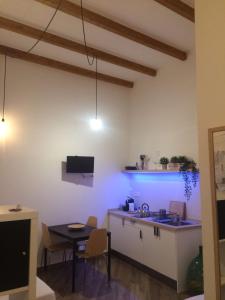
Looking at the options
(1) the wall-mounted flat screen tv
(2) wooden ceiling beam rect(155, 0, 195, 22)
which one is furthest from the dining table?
(2) wooden ceiling beam rect(155, 0, 195, 22)

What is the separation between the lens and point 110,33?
3688 mm

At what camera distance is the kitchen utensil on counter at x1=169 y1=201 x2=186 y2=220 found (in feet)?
13.7

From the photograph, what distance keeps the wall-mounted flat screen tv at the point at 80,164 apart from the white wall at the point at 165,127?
1013mm

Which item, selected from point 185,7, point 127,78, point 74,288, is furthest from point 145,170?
point 185,7

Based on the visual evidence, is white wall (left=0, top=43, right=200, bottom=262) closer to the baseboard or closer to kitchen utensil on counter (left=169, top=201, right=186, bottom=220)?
kitchen utensil on counter (left=169, top=201, right=186, bottom=220)

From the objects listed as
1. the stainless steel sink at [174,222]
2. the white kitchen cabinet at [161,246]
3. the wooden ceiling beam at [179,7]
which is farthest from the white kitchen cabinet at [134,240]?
the wooden ceiling beam at [179,7]

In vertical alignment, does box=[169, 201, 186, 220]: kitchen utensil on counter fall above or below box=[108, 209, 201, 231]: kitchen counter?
above

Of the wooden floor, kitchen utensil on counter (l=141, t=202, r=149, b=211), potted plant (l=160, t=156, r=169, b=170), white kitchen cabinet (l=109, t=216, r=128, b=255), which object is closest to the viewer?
the wooden floor

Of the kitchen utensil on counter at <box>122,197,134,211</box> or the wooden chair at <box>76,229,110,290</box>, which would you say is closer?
the wooden chair at <box>76,229,110,290</box>

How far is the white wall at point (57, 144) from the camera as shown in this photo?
164 inches

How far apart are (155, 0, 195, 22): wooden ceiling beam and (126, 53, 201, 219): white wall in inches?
46.1

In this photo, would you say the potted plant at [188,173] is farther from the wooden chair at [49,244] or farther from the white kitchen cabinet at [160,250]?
the wooden chair at [49,244]

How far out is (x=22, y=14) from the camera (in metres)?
3.24

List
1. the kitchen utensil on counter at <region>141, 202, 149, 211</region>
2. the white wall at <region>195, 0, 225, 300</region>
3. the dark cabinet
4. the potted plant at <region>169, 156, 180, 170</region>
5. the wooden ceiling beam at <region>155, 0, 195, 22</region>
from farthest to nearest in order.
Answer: the kitchen utensil on counter at <region>141, 202, 149, 211</region> → the potted plant at <region>169, 156, 180, 170</region> → the wooden ceiling beam at <region>155, 0, 195, 22</region> → the white wall at <region>195, 0, 225, 300</region> → the dark cabinet
